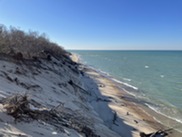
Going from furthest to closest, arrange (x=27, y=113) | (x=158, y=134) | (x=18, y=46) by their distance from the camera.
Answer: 1. (x=18, y=46)
2. (x=158, y=134)
3. (x=27, y=113)

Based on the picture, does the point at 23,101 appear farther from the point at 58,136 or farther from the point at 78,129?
the point at 78,129

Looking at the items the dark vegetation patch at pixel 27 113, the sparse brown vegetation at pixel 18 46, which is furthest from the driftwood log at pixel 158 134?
the sparse brown vegetation at pixel 18 46

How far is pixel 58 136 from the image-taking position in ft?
17.3

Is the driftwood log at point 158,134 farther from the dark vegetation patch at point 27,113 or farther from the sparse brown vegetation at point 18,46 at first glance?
the sparse brown vegetation at point 18,46

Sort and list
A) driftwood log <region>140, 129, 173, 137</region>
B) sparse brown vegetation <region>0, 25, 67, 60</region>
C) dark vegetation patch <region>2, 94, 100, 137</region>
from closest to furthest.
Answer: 1. dark vegetation patch <region>2, 94, 100, 137</region>
2. driftwood log <region>140, 129, 173, 137</region>
3. sparse brown vegetation <region>0, 25, 67, 60</region>

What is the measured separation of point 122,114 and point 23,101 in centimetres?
1092

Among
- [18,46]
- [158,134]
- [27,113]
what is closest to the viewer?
[27,113]

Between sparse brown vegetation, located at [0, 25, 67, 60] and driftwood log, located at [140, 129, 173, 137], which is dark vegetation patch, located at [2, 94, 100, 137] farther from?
sparse brown vegetation, located at [0, 25, 67, 60]

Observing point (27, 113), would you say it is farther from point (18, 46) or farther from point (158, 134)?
point (18, 46)

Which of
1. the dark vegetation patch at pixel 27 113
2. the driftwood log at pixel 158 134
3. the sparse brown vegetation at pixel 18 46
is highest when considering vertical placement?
the sparse brown vegetation at pixel 18 46

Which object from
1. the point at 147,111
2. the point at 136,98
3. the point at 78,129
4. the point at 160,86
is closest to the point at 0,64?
the point at 78,129

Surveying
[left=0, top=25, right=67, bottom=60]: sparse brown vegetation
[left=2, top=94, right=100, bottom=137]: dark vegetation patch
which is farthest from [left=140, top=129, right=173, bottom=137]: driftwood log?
[left=0, top=25, right=67, bottom=60]: sparse brown vegetation

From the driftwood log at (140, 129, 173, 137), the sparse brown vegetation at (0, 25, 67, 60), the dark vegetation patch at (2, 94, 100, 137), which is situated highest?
the sparse brown vegetation at (0, 25, 67, 60)

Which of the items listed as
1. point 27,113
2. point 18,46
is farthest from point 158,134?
point 18,46
